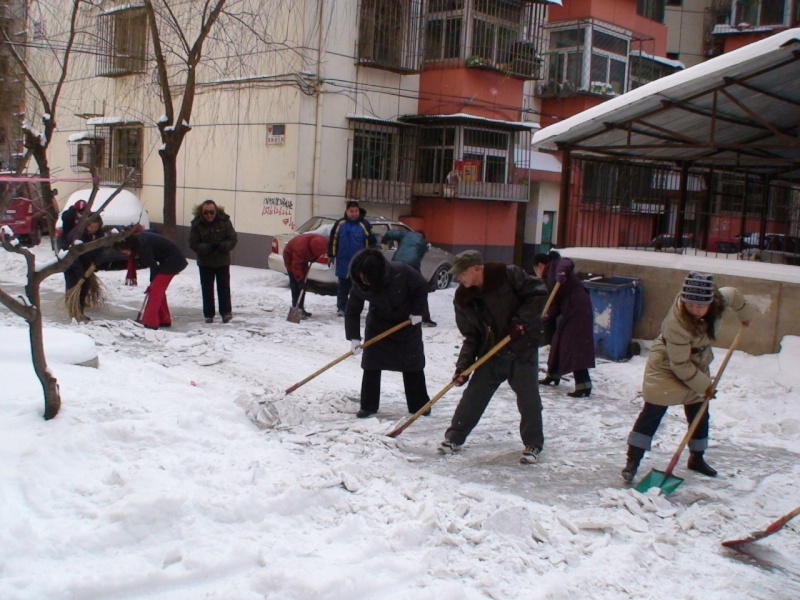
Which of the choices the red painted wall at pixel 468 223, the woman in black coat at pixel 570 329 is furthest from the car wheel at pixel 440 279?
the woman in black coat at pixel 570 329

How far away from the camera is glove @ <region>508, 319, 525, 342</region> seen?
5660 mm

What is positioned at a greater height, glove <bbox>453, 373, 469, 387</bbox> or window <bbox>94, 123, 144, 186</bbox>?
window <bbox>94, 123, 144, 186</bbox>

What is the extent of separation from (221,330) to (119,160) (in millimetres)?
13536

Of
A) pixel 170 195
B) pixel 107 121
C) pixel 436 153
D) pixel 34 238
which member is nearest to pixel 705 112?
pixel 436 153

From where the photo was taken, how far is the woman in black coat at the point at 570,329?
8078mm

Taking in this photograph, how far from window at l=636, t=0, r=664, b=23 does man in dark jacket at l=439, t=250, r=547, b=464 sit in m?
21.0

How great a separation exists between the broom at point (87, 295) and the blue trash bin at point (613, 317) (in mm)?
6331

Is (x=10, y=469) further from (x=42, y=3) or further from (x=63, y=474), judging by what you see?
(x=42, y=3)

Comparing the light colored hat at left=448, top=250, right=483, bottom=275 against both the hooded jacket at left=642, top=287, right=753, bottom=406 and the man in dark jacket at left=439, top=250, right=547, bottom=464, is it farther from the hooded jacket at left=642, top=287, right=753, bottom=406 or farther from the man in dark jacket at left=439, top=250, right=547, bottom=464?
the hooded jacket at left=642, top=287, right=753, bottom=406

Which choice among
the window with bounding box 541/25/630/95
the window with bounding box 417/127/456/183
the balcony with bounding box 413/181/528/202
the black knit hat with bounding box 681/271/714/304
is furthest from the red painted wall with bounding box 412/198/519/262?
the black knit hat with bounding box 681/271/714/304

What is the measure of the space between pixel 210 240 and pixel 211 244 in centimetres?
6

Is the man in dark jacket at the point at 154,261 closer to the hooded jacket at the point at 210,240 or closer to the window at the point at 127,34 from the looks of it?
the hooded jacket at the point at 210,240

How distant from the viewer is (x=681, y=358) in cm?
527

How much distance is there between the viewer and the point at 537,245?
2200 centimetres
